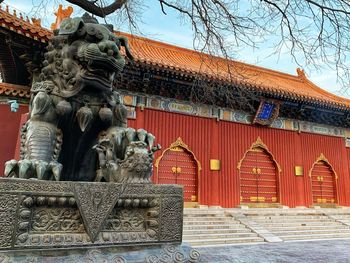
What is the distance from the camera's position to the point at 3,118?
7.43 metres

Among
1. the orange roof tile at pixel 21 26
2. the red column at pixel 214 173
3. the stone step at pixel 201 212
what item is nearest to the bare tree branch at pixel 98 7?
the orange roof tile at pixel 21 26

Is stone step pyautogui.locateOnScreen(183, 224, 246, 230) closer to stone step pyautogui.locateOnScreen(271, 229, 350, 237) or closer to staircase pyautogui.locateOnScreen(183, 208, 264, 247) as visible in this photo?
staircase pyautogui.locateOnScreen(183, 208, 264, 247)

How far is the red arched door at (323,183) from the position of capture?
11.4 m

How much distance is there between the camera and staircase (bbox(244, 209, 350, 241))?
7.57 metres

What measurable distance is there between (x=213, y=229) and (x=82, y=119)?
5.99 metres

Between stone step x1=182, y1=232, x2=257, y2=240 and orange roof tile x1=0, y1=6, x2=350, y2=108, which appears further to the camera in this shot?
stone step x1=182, y1=232, x2=257, y2=240

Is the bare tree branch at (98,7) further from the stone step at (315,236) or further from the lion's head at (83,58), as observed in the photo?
the stone step at (315,236)

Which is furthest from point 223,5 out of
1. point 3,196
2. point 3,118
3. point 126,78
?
point 3,118

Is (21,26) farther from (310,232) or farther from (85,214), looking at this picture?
(310,232)

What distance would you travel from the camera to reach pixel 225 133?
10.1m

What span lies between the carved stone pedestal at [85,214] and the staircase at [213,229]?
4.35m

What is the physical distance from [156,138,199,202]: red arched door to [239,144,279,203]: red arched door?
177 centimetres

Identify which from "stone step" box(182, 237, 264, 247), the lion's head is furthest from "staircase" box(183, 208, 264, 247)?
the lion's head

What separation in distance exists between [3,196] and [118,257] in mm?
649
